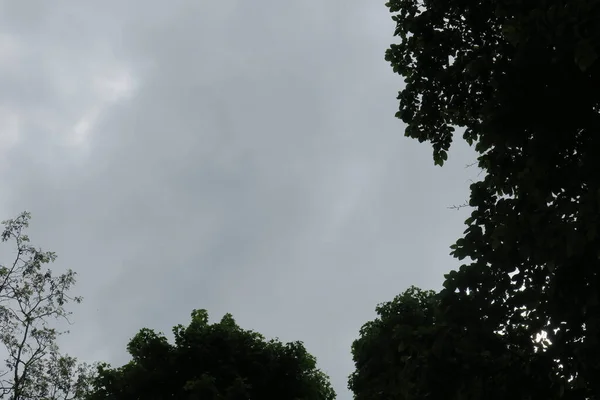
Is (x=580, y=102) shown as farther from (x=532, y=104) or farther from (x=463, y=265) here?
(x=463, y=265)

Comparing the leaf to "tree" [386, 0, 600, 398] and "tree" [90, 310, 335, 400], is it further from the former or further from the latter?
"tree" [90, 310, 335, 400]

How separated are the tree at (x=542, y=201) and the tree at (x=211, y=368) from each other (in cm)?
1843

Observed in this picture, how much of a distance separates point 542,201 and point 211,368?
22119 millimetres

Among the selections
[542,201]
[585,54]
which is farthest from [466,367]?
[585,54]

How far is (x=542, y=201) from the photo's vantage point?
10148 mm

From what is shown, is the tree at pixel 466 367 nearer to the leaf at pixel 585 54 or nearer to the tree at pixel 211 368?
the leaf at pixel 585 54

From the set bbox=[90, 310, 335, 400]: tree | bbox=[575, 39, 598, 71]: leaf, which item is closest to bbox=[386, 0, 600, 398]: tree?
bbox=[575, 39, 598, 71]: leaf

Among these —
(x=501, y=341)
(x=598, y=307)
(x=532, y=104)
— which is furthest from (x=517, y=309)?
(x=532, y=104)

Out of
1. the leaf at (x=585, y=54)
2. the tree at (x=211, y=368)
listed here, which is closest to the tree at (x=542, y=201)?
the leaf at (x=585, y=54)

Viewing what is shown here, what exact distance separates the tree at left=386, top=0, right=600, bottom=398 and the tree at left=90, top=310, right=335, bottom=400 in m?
18.4

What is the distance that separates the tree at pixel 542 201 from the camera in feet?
30.3

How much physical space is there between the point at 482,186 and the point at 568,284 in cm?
271

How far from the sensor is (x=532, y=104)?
10.4 meters

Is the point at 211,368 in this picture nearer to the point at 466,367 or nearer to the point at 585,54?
the point at 466,367
